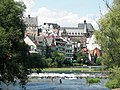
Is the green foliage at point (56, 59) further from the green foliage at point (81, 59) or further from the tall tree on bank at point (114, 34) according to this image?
the tall tree on bank at point (114, 34)

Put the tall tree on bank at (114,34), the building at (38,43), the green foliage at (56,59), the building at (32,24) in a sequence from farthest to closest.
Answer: the building at (32,24) < the building at (38,43) < the green foliage at (56,59) < the tall tree on bank at (114,34)

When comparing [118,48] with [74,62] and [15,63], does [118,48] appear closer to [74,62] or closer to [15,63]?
[15,63]

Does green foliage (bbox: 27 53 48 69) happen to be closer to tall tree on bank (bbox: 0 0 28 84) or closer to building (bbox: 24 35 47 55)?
tall tree on bank (bbox: 0 0 28 84)

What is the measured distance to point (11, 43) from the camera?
35469mm

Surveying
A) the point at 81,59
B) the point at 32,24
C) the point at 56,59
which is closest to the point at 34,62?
the point at 56,59

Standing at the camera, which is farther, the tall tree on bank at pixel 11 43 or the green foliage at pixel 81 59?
the green foliage at pixel 81 59

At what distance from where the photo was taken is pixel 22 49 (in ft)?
122

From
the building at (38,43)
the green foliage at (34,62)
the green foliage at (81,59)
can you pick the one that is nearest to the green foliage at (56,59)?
the building at (38,43)

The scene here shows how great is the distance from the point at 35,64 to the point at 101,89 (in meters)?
19.4

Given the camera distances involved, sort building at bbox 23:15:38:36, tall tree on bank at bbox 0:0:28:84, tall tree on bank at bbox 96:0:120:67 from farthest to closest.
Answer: building at bbox 23:15:38:36 < tall tree on bank at bbox 0:0:28:84 < tall tree on bank at bbox 96:0:120:67

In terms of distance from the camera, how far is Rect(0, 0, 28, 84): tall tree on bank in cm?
3447

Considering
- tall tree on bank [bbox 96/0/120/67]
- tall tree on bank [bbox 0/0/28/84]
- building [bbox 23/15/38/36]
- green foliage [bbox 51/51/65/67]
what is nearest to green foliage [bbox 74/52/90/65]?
green foliage [bbox 51/51/65/67]

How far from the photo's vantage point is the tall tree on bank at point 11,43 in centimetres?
3447

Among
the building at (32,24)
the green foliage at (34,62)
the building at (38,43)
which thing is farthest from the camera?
the building at (32,24)
